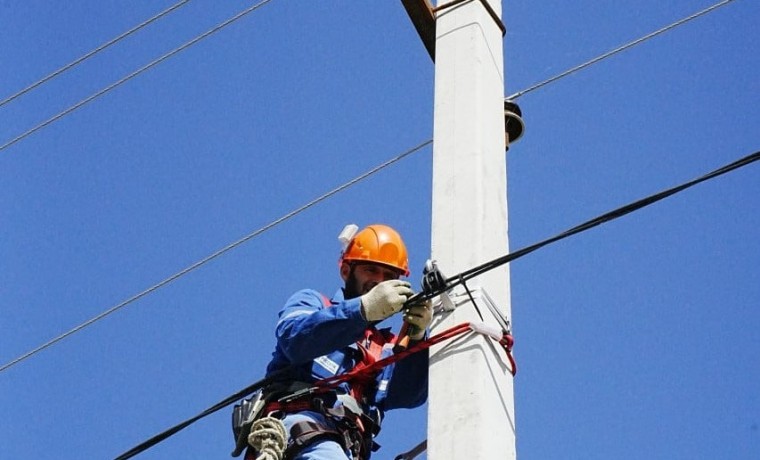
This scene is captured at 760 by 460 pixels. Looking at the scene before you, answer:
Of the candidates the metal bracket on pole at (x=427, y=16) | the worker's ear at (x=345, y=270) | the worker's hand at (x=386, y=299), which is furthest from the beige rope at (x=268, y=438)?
the metal bracket on pole at (x=427, y=16)

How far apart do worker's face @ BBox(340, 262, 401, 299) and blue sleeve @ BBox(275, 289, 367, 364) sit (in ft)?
0.97

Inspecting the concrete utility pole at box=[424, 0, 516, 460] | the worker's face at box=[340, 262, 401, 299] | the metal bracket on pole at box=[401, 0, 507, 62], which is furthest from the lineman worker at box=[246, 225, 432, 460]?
the metal bracket on pole at box=[401, 0, 507, 62]

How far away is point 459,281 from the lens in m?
4.21

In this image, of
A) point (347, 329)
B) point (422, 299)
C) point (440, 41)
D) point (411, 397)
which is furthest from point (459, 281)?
point (440, 41)

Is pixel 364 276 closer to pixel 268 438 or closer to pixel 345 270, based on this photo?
pixel 345 270

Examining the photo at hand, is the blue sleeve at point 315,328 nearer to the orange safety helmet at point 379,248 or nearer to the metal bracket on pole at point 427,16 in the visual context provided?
the orange safety helmet at point 379,248

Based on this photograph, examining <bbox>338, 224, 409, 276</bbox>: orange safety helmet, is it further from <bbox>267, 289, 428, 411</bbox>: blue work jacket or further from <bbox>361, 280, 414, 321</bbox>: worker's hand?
Answer: <bbox>361, 280, 414, 321</bbox>: worker's hand

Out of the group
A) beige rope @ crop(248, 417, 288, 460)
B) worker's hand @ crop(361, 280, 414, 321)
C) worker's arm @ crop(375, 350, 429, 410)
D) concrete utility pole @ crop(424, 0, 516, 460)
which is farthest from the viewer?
worker's arm @ crop(375, 350, 429, 410)

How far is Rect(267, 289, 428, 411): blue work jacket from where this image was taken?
4578mm

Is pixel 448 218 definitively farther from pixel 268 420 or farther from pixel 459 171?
pixel 268 420

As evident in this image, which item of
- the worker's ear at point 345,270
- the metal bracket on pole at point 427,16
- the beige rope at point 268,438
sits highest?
the metal bracket on pole at point 427,16

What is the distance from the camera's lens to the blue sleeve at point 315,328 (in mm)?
4543

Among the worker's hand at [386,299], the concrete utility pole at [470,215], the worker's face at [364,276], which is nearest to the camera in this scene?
the concrete utility pole at [470,215]

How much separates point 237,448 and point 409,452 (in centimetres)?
61
